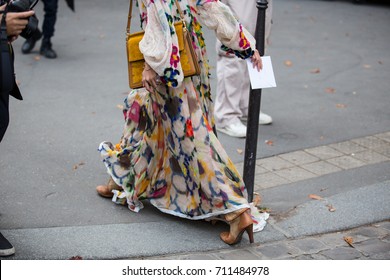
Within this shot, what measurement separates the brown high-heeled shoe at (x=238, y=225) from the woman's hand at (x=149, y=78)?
3.05 feet

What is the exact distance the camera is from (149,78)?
4184mm

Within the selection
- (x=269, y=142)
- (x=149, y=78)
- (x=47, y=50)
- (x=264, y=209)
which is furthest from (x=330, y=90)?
(x=149, y=78)

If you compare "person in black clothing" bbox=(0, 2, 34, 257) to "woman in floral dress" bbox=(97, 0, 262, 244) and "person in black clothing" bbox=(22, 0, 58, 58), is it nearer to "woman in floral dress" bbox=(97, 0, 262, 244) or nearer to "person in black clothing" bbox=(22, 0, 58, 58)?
"woman in floral dress" bbox=(97, 0, 262, 244)

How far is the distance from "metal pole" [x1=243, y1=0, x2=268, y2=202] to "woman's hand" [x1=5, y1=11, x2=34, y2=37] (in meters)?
1.52

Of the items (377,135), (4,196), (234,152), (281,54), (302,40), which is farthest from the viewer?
(302,40)

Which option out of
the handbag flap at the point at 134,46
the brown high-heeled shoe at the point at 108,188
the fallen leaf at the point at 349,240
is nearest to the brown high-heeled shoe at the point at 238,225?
the fallen leaf at the point at 349,240

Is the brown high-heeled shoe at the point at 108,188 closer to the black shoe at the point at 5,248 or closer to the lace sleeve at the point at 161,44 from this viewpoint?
the black shoe at the point at 5,248

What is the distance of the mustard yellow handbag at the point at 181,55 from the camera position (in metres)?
4.20

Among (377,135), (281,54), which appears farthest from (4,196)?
(281,54)

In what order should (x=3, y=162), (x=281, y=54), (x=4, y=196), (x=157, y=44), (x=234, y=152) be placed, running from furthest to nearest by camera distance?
(x=281, y=54), (x=234, y=152), (x=3, y=162), (x=4, y=196), (x=157, y=44)

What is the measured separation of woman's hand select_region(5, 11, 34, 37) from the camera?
3754 millimetres

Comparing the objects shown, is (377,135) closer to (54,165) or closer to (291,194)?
(291,194)

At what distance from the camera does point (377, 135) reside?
6.72m

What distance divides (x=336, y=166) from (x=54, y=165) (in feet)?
7.58
